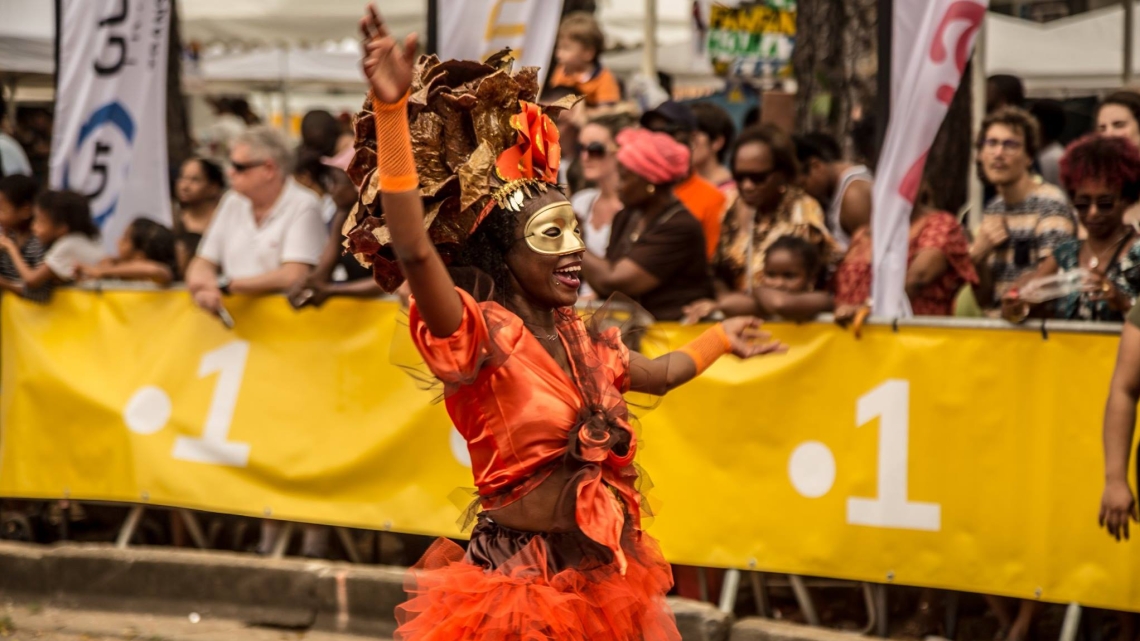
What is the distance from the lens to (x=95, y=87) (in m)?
9.19

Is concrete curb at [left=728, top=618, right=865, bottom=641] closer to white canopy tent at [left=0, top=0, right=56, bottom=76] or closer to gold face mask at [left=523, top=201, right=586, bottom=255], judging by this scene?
gold face mask at [left=523, top=201, right=586, bottom=255]

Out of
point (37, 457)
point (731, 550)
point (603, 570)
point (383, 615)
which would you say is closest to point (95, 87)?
point (37, 457)

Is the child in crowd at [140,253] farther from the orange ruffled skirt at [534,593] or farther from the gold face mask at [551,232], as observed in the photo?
the gold face mask at [551,232]

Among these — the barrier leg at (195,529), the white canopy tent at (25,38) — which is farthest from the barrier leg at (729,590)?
the white canopy tent at (25,38)

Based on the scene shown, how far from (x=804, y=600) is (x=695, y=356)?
2435 mm

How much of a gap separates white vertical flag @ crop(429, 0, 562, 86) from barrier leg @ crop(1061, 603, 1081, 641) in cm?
367

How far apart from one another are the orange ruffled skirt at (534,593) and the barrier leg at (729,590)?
2566 millimetres

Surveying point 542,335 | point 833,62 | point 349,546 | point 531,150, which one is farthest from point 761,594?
point 833,62

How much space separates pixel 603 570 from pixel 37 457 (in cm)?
524

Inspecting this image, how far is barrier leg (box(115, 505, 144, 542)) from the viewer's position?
26.1ft

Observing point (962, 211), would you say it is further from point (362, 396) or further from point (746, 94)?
point (746, 94)

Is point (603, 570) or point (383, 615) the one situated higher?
point (603, 570)

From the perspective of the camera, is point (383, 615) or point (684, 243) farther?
point (383, 615)

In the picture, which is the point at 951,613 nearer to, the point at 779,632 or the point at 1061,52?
the point at 779,632
